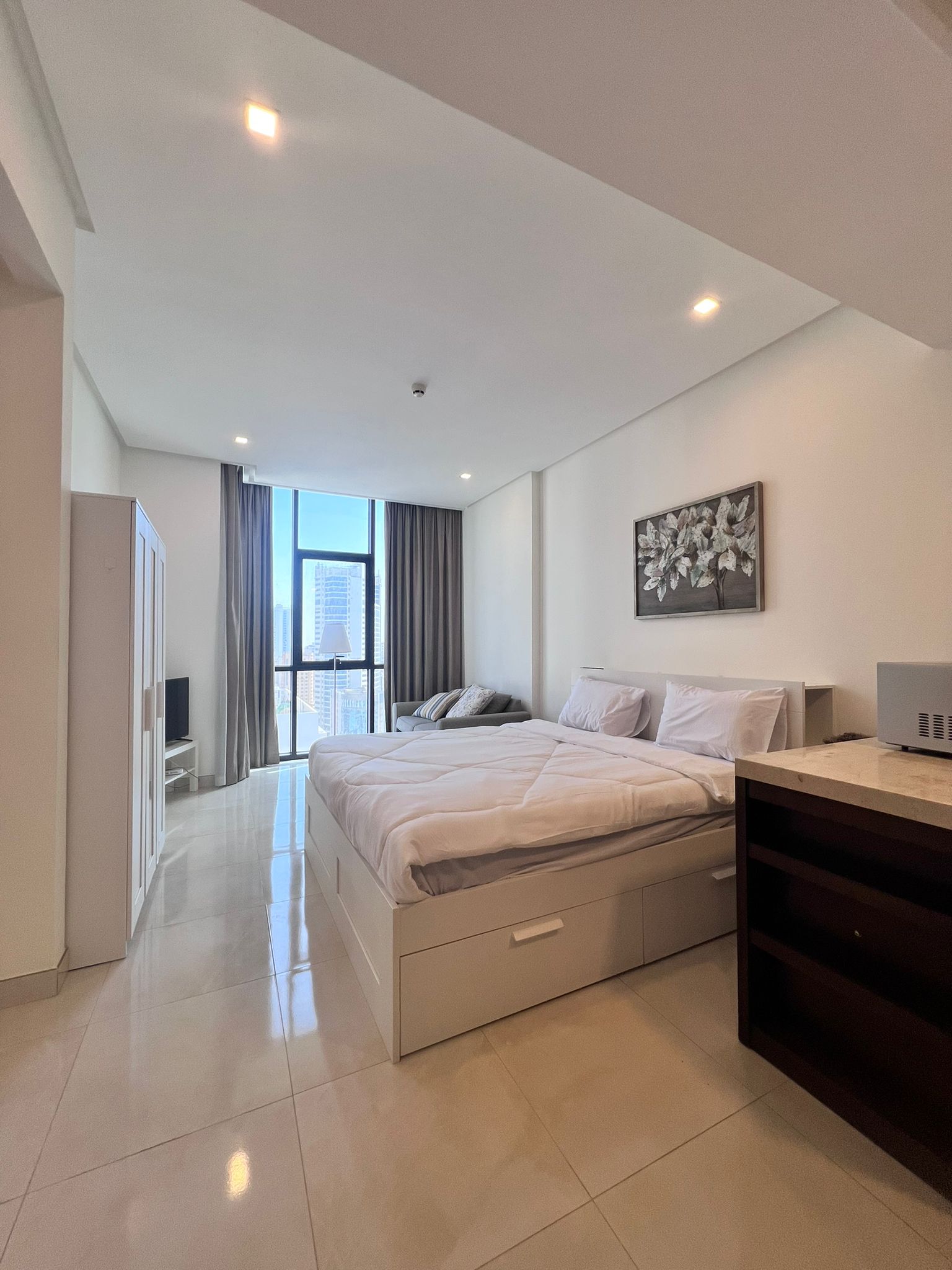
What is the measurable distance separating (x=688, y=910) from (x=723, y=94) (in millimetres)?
2367

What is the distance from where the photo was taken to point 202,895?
246 cm

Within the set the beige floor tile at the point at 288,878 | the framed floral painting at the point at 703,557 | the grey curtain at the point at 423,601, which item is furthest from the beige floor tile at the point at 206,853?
the framed floral painting at the point at 703,557

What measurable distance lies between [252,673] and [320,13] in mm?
4645

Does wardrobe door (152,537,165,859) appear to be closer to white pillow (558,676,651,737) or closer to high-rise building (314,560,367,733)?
white pillow (558,676,651,737)

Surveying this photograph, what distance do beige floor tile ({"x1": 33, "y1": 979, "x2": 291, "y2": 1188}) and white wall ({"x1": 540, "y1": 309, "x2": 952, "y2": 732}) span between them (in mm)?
2564

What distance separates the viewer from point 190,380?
3.04 m

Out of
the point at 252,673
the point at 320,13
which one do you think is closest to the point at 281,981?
the point at 320,13

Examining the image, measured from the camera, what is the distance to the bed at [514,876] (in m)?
1.51

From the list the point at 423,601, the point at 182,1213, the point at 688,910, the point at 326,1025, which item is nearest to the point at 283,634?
the point at 423,601

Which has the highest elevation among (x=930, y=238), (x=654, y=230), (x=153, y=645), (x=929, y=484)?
(x=654, y=230)

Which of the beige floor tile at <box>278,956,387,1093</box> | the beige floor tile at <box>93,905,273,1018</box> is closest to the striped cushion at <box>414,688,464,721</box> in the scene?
the beige floor tile at <box>93,905,273,1018</box>

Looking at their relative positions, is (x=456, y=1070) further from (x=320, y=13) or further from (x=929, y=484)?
(x=929, y=484)

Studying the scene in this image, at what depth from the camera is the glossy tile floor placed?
39.2 inches

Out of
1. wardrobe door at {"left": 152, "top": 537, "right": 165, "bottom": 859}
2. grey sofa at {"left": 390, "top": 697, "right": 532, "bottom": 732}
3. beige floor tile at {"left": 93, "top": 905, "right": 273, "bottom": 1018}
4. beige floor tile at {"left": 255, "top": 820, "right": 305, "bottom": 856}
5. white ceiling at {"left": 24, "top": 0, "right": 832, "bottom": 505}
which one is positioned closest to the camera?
white ceiling at {"left": 24, "top": 0, "right": 832, "bottom": 505}
